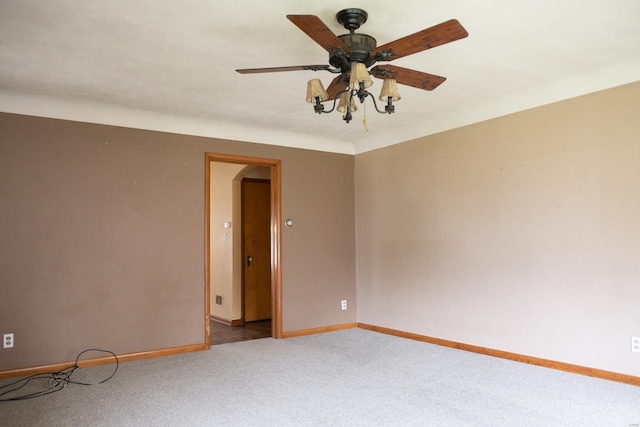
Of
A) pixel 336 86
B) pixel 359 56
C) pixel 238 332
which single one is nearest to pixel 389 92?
pixel 359 56

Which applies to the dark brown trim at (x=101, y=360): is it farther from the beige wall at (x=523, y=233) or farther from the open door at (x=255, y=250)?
the beige wall at (x=523, y=233)

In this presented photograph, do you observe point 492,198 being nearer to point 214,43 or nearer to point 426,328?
point 426,328

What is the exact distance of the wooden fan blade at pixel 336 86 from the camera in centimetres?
251

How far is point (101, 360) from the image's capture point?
390cm

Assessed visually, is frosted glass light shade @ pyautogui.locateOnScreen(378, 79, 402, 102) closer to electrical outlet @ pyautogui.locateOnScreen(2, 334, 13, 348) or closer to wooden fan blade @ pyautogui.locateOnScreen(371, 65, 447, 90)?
wooden fan blade @ pyautogui.locateOnScreen(371, 65, 447, 90)

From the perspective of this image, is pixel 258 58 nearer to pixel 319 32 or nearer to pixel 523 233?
pixel 319 32

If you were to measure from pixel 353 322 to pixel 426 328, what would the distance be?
109cm

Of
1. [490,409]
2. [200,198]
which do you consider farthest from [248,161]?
[490,409]

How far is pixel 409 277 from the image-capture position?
4.86 meters

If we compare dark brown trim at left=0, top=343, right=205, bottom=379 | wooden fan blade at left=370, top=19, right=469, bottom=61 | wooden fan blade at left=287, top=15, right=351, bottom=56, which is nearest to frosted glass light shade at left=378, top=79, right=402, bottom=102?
wooden fan blade at left=370, top=19, right=469, bottom=61

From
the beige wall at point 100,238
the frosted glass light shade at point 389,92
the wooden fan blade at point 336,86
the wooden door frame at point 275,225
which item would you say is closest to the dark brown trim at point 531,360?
the wooden door frame at point 275,225

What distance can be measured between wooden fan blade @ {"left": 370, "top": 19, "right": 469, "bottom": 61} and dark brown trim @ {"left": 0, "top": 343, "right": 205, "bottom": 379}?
3.32 metres

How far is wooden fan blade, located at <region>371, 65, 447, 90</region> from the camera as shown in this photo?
2.42 metres

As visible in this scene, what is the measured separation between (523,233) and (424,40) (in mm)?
2370
